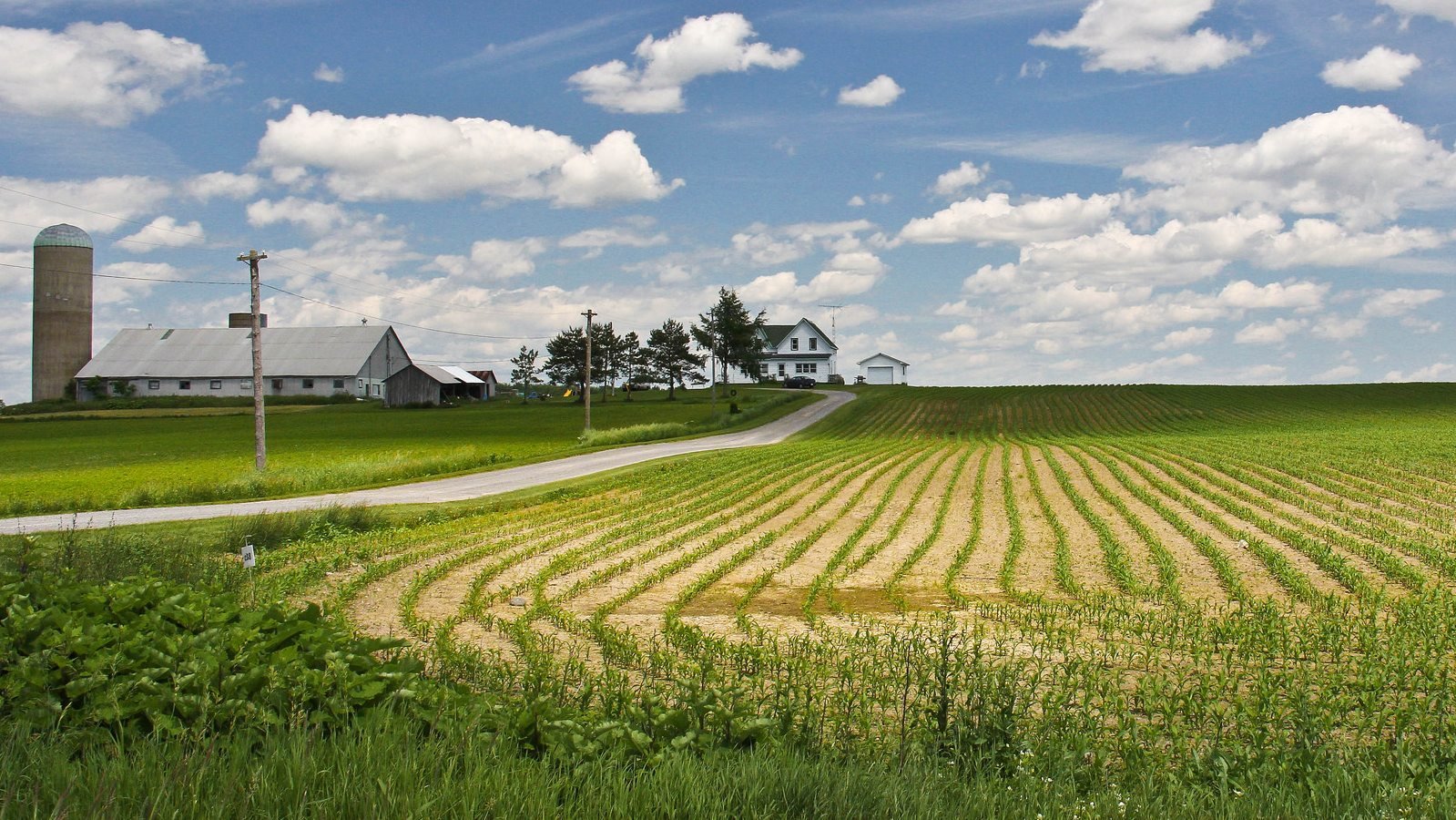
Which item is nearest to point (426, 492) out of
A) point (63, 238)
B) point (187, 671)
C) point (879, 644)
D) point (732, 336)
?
point (879, 644)

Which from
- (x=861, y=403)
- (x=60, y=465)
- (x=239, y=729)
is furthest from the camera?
(x=861, y=403)

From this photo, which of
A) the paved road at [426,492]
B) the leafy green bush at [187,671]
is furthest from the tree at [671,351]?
the leafy green bush at [187,671]

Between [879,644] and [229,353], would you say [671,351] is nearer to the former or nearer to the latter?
[229,353]

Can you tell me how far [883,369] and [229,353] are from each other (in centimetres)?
6799

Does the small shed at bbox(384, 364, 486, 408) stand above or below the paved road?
above

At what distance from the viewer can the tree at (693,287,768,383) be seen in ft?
310

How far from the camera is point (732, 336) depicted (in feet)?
309

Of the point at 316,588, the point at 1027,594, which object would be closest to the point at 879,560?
the point at 1027,594

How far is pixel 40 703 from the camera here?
21.5ft

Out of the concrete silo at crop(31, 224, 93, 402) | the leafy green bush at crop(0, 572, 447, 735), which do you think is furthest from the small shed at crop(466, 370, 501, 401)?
the leafy green bush at crop(0, 572, 447, 735)

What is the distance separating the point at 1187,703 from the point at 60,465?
46.7 m

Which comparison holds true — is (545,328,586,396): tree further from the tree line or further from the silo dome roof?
the silo dome roof

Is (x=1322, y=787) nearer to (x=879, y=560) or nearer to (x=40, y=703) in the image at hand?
(x=40, y=703)

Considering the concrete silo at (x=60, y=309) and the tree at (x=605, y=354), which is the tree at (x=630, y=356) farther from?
the concrete silo at (x=60, y=309)
